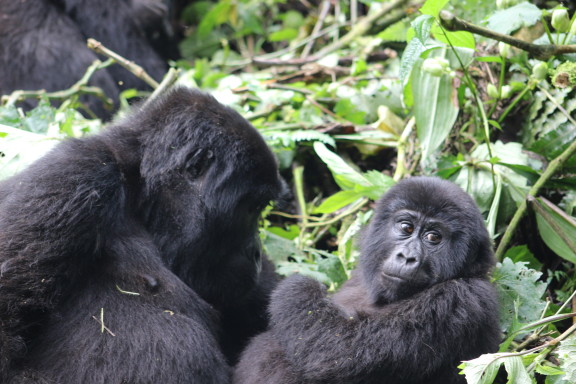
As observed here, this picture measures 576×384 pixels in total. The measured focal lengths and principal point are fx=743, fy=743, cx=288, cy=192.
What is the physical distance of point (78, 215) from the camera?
2756 mm

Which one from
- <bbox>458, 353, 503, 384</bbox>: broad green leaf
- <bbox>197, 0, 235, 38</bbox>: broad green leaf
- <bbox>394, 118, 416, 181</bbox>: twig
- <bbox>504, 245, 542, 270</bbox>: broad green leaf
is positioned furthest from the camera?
<bbox>197, 0, 235, 38</bbox>: broad green leaf

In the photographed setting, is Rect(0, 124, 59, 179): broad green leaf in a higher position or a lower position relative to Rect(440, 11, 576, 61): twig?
lower

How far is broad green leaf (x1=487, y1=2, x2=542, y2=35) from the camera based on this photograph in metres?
3.34

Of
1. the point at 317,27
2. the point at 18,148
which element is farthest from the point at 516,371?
the point at 317,27

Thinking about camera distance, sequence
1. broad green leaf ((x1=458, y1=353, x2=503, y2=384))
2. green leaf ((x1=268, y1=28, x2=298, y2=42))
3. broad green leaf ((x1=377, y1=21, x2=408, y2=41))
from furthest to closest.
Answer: green leaf ((x1=268, y1=28, x2=298, y2=42)) → broad green leaf ((x1=377, y1=21, x2=408, y2=41)) → broad green leaf ((x1=458, y1=353, x2=503, y2=384))

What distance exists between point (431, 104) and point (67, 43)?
132 inches

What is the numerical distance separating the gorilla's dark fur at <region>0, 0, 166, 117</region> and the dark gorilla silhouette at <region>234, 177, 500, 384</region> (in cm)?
344

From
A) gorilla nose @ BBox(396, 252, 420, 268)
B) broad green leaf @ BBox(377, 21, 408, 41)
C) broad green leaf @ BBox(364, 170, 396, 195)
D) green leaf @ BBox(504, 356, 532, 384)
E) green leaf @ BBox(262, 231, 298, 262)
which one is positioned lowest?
green leaf @ BBox(262, 231, 298, 262)

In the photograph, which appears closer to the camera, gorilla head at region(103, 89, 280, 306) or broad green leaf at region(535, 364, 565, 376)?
broad green leaf at region(535, 364, 565, 376)

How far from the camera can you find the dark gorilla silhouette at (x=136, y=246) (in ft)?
8.92

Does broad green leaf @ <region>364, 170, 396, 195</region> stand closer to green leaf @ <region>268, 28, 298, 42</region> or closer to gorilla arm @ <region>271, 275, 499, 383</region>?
gorilla arm @ <region>271, 275, 499, 383</region>

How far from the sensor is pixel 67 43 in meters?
6.05

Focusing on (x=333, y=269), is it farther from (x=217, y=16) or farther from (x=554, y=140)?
(x=217, y=16)

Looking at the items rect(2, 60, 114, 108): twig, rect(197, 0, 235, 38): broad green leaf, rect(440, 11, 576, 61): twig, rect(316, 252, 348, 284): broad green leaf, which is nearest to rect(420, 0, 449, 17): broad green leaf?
rect(440, 11, 576, 61): twig
